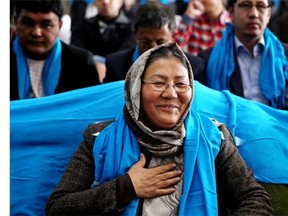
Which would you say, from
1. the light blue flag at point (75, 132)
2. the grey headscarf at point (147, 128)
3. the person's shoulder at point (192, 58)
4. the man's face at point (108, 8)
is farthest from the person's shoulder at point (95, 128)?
the man's face at point (108, 8)

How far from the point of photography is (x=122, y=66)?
165 inches

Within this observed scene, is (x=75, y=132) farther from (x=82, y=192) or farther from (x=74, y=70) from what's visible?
(x=74, y=70)

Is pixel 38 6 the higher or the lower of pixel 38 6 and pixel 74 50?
the higher

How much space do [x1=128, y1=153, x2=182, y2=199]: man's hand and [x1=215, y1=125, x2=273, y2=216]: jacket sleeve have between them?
0.18 m

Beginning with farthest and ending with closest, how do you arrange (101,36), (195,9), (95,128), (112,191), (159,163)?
(195,9) < (101,36) < (95,128) < (159,163) < (112,191)

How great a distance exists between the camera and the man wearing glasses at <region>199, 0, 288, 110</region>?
4154 millimetres

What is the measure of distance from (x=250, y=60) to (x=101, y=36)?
1.40 metres

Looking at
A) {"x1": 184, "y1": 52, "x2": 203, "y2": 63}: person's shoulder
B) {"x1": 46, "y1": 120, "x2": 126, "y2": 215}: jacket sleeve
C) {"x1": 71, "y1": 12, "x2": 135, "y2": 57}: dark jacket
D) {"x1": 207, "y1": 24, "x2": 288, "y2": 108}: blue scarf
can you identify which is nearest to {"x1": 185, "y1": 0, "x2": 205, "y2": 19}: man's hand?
{"x1": 71, "y1": 12, "x2": 135, "y2": 57}: dark jacket

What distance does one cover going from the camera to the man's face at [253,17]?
4.37 metres

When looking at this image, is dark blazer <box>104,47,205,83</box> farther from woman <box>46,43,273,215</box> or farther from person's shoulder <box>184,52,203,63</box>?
woman <box>46,43,273,215</box>

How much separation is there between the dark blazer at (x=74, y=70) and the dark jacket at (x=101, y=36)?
0.91m

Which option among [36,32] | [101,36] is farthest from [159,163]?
[101,36]

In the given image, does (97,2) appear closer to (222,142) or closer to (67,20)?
(67,20)
